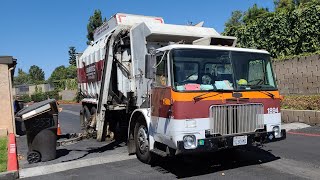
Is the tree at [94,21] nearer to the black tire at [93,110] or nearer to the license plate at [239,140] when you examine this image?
the black tire at [93,110]

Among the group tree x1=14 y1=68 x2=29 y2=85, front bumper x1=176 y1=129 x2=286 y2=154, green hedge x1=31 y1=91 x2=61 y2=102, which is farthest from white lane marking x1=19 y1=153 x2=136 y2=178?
tree x1=14 y1=68 x2=29 y2=85

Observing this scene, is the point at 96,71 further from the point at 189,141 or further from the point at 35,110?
the point at 189,141

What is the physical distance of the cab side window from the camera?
6.86m

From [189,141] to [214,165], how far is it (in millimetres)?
1426

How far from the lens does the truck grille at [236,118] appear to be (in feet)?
21.7

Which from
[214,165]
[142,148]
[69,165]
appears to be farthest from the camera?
[69,165]

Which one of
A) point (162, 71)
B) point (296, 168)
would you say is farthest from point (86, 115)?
point (296, 168)

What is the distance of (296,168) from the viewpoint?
6945 millimetres

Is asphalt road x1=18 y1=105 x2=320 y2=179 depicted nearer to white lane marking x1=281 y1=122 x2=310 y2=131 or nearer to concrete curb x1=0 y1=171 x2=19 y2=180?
concrete curb x1=0 y1=171 x2=19 y2=180

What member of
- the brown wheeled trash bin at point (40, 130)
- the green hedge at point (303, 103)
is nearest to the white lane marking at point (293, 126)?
the green hedge at point (303, 103)

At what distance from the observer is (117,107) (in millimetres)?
10188

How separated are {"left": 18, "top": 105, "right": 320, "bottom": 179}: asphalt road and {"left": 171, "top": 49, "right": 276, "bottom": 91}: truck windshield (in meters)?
1.54

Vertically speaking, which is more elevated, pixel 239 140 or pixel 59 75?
pixel 59 75

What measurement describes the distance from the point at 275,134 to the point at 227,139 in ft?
3.95
